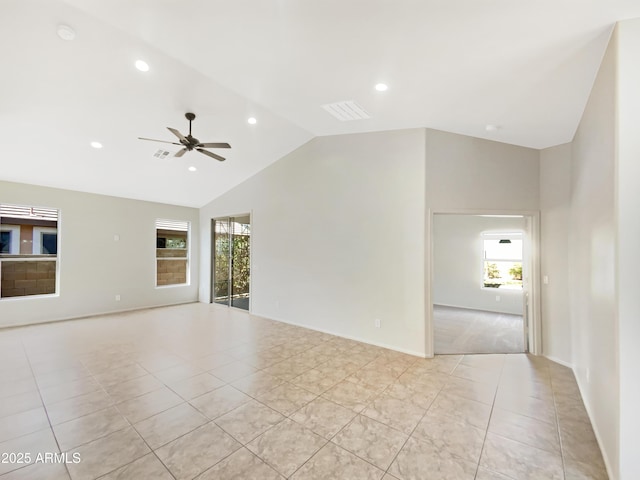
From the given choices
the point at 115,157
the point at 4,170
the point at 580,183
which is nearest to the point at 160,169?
the point at 115,157

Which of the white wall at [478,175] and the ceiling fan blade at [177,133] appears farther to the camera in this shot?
the white wall at [478,175]

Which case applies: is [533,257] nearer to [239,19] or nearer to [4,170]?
[239,19]

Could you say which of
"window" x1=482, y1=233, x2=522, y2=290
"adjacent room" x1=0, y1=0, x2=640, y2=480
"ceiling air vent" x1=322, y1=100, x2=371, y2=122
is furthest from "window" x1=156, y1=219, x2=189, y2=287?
"window" x1=482, y1=233, x2=522, y2=290

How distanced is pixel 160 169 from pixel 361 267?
436 cm

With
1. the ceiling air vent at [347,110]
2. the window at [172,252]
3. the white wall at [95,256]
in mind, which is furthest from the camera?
the window at [172,252]

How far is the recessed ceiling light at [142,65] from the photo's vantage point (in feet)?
9.73

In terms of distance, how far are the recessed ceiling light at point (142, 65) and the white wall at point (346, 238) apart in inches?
108

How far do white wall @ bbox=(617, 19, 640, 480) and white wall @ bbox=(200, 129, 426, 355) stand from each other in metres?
2.18

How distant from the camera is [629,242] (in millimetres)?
1757

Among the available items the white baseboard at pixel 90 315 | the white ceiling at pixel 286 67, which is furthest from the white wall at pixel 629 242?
the white baseboard at pixel 90 315

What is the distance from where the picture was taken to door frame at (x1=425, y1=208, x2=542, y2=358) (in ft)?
12.7

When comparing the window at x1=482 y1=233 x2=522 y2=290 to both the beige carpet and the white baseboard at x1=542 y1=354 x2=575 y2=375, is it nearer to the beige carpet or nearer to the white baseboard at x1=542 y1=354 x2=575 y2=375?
the beige carpet

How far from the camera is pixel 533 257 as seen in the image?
13.1ft

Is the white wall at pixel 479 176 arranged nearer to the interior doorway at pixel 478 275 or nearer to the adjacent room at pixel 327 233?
the adjacent room at pixel 327 233
